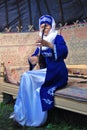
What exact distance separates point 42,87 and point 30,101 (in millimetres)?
256

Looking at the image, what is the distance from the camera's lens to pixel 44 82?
6.06 meters

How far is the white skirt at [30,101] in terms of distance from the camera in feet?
19.9

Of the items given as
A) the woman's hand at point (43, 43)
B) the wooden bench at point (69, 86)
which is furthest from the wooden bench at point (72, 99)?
the woman's hand at point (43, 43)

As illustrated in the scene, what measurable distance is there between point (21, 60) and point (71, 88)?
8.48ft

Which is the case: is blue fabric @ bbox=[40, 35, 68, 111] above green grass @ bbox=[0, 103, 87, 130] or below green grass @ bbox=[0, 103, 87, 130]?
above

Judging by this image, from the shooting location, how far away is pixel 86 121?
622cm

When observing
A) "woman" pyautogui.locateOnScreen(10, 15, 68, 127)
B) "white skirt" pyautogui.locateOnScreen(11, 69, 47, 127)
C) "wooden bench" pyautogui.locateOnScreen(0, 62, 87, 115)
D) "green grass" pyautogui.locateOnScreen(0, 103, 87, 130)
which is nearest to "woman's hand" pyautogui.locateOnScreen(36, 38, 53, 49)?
"woman" pyautogui.locateOnScreen(10, 15, 68, 127)

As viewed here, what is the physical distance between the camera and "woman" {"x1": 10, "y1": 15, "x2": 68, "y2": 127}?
5.95m

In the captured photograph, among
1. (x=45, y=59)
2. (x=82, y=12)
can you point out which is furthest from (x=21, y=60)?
(x=45, y=59)

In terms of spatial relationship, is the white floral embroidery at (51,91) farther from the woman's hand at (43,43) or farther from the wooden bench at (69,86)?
the woman's hand at (43,43)

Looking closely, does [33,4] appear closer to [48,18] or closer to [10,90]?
[10,90]

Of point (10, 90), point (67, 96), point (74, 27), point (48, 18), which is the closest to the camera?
point (67, 96)

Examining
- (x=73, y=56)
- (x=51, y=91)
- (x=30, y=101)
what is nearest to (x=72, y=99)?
(x=51, y=91)

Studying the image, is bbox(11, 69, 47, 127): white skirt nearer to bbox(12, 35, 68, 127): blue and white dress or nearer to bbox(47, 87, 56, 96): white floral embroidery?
bbox(12, 35, 68, 127): blue and white dress
